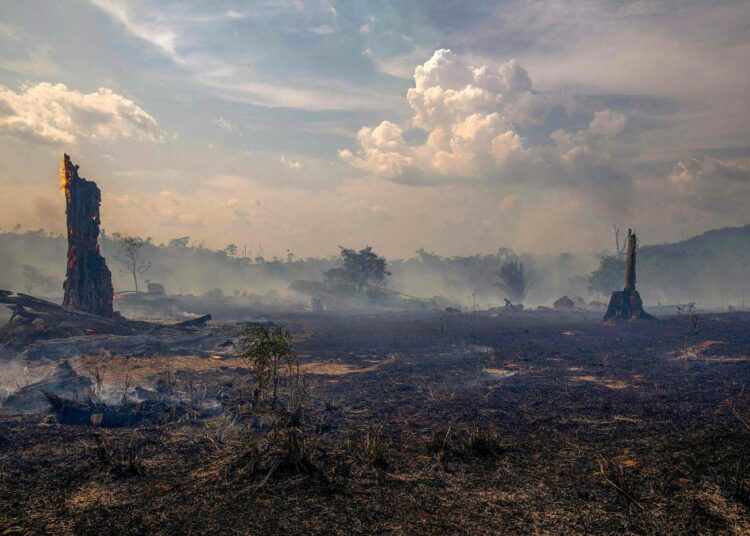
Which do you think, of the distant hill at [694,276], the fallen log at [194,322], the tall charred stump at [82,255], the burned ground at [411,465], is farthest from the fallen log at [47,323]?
the distant hill at [694,276]

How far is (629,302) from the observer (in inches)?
1361

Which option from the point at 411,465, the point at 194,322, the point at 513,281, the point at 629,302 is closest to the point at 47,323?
the point at 194,322

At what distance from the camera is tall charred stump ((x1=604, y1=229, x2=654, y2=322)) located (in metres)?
34.3

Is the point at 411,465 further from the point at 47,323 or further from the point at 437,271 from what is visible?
the point at 437,271

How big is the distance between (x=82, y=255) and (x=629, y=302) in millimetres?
37772

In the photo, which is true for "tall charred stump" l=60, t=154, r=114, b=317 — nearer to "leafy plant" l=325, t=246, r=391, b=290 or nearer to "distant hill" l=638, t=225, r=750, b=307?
"leafy plant" l=325, t=246, r=391, b=290

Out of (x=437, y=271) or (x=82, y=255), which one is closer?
(x=82, y=255)

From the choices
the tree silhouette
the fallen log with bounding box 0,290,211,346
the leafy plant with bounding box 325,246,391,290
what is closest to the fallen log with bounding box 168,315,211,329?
the fallen log with bounding box 0,290,211,346

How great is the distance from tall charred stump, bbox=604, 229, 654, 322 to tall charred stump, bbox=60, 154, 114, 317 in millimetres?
35208

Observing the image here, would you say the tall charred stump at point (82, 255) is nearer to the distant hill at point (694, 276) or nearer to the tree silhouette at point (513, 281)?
the tree silhouette at point (513, 281)

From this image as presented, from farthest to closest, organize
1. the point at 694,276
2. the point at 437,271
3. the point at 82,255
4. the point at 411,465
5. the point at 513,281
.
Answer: the point at 437,271 → the point at 694,276 → the point at 513,281 → the point at 82,255 → the point at 411,465

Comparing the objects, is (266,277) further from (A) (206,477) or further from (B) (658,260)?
(A) (206,477)

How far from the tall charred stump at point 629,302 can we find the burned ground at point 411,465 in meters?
20.2

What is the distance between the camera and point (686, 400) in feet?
40.2
